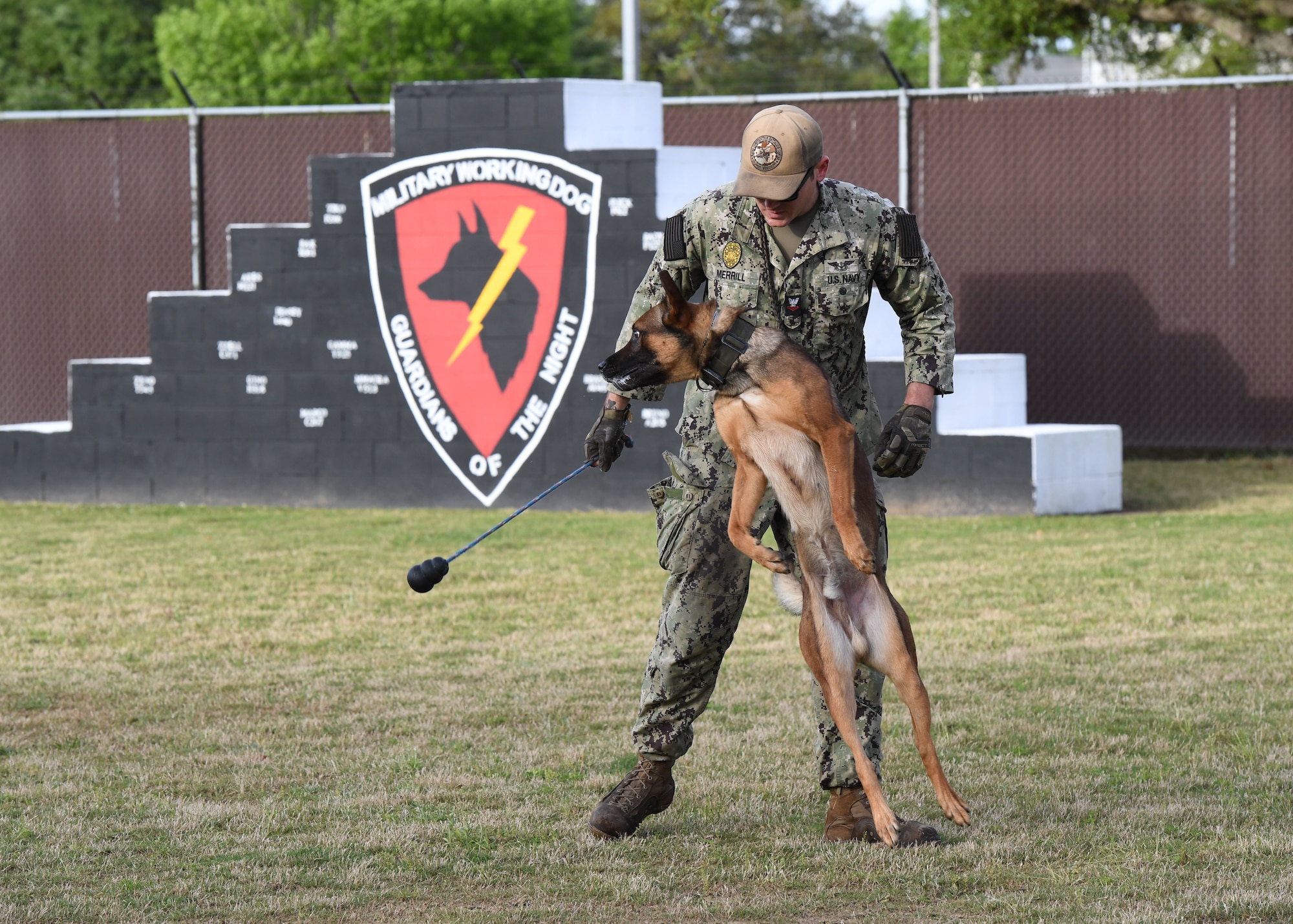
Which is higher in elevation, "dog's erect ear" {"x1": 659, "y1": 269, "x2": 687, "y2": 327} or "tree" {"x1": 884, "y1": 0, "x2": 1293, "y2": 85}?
"tree" {"x1": 884, "y1": 0, "x2": 1293, "y2": 85}

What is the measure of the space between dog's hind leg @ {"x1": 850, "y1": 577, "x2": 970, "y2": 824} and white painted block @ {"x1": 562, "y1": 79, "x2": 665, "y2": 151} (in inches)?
348

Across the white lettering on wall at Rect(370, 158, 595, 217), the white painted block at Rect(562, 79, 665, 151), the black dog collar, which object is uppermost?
the white painted block at Rect(562, 79, 665, 151)

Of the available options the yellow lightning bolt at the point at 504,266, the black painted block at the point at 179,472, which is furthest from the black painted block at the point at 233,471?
the yellow lightning bolt at the point at 504,266

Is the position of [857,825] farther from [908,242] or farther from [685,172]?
[685,172]

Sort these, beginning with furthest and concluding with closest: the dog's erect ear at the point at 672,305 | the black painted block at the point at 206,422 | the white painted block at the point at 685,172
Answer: the black painted block at the point at 206,422, the white painted block at the point at 685,172, the dog's erect ear at the point at 672,305

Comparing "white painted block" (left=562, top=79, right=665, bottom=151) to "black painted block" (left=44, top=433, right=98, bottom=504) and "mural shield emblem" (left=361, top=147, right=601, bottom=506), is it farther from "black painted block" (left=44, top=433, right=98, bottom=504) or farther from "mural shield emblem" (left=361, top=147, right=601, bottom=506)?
"black painted block" (left=44, top=433, right=98, bottom=504)

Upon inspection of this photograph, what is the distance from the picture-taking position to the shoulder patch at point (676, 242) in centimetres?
493

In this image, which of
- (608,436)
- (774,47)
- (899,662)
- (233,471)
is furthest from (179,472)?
(774,47)

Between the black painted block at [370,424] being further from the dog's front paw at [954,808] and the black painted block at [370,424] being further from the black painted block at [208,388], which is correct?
the dog's front paw at [954,808]

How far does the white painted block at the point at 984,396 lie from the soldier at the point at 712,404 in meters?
7.13

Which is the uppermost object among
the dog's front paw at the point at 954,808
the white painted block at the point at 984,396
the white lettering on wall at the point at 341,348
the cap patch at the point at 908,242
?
the cap patch at the point at 908,242

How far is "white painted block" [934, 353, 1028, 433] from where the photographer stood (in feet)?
39.7

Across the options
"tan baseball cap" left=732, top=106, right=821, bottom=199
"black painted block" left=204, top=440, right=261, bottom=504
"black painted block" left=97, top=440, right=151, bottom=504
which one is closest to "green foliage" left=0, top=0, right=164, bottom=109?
"black painted block" left=97, top=440, right=151, bottom=504

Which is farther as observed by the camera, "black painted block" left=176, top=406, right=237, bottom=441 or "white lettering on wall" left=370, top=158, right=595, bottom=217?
"black painted block" left=176, top=406, right=237, bottom=441
